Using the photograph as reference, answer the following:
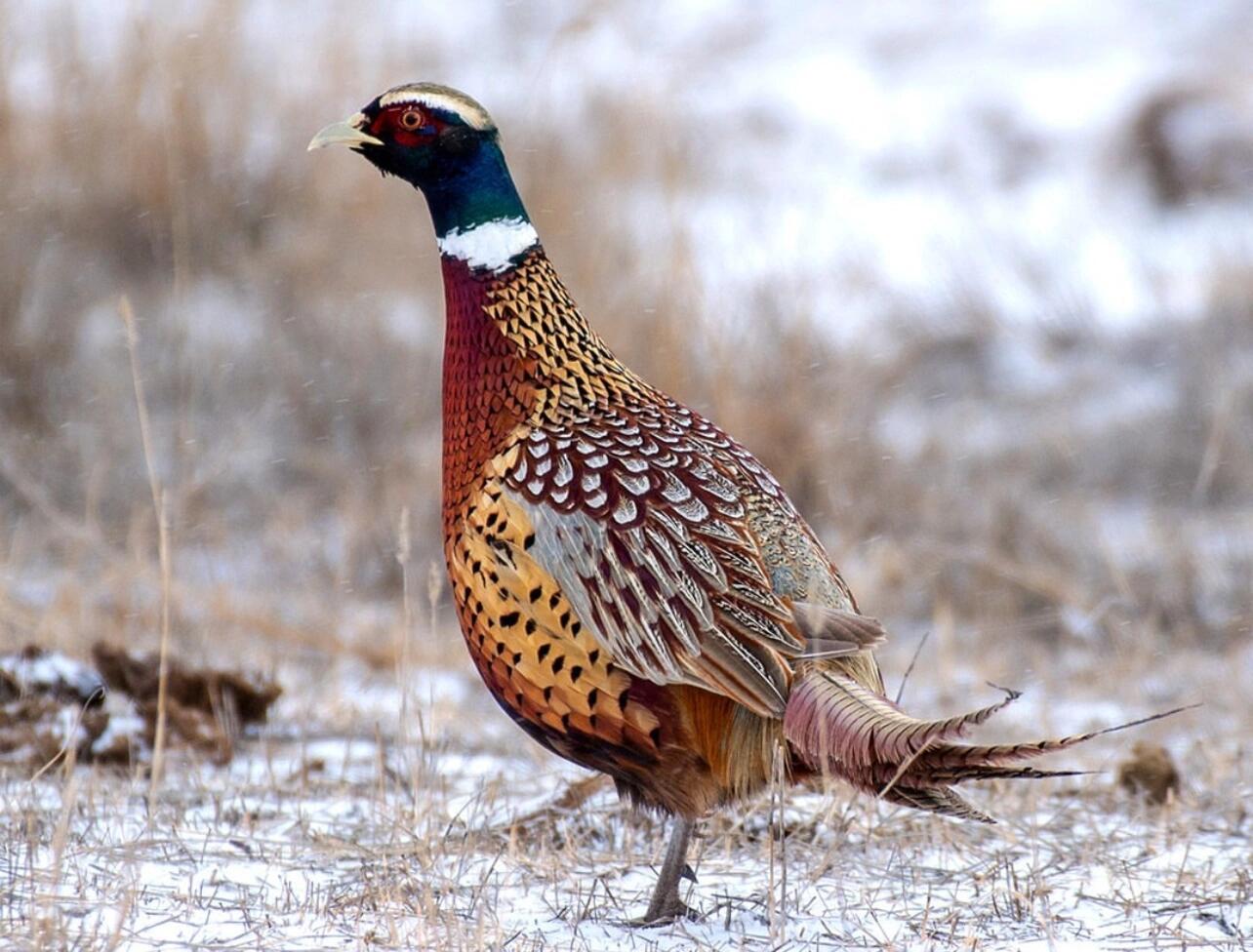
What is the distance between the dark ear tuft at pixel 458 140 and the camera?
3219 millimetres

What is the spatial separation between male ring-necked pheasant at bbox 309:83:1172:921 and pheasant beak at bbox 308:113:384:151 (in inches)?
6.3

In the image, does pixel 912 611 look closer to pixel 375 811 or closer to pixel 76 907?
pixel 375 811

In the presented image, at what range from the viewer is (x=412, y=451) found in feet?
23.3

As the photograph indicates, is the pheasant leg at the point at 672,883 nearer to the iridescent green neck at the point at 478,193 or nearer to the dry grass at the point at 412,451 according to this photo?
the dry grass at the point at 412,451

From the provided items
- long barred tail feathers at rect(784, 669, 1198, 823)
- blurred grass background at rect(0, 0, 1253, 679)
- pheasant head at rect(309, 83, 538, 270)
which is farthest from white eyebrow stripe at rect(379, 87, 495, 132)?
blurred grass background at rect(0, 0, 1253, 679)

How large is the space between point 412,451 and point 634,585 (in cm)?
438

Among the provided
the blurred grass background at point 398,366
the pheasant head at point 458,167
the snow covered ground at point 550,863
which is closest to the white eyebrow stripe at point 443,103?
the pheasant head at point 458,167

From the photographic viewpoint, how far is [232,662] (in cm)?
516

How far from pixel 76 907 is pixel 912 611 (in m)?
4.10

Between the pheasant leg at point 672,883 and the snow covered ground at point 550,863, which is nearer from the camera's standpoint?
the snow covered ground at point 550,863

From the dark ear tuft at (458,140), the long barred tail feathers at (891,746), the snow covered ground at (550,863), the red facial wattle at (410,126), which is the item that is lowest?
the snow covered ground at (550,863)

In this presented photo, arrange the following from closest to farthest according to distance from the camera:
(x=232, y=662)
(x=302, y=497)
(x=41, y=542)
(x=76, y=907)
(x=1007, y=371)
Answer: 1. (x=76, y=907)
2. (x=232, y=662)
3. (x=41, y=542)
4. (x=302, y=497)
5. (x=1007, y=371)

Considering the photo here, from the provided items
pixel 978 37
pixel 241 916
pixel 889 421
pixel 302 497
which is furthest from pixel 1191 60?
pixel 241 916

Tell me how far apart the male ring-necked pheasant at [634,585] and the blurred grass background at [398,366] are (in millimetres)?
2731
